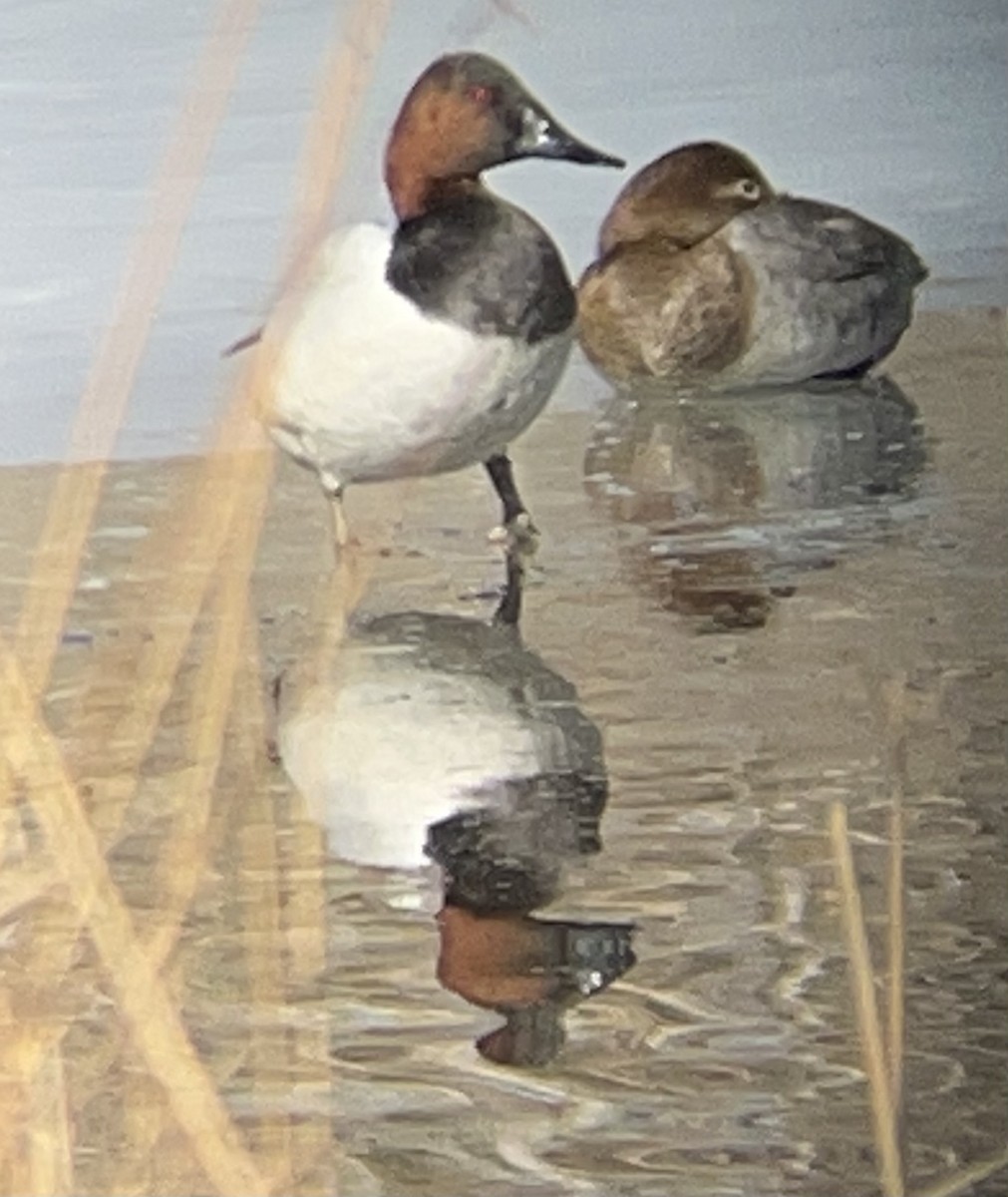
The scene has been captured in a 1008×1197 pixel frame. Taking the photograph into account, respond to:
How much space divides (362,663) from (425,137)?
28cm

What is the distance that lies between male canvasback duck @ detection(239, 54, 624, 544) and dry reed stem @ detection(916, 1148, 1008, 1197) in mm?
539

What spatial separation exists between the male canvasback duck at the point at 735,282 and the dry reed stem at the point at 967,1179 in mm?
629

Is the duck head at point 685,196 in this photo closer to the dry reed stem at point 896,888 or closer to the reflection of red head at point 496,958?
the dry reed stem at point 896,888

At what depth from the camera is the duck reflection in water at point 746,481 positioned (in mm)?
1385

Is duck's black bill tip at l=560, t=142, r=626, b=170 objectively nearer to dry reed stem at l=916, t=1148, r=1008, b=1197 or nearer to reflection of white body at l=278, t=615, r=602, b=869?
reflection of white body at l=278, t=615, r=602, b=869

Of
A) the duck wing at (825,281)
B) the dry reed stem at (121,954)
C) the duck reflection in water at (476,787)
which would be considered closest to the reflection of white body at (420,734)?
the duck reflection in water at (476,787)

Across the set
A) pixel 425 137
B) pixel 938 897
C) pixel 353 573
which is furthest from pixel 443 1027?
pixel 425 137

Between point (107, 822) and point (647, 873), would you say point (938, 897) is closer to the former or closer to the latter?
point (647, 873)

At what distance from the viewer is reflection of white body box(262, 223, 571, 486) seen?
1375mm

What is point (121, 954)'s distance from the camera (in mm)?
1090

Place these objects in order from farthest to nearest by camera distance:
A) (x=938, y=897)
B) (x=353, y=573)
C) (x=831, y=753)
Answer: (x=353, y=573) → (x=831, y=753) → (x=938, y=897)

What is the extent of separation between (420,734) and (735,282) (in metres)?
0.44

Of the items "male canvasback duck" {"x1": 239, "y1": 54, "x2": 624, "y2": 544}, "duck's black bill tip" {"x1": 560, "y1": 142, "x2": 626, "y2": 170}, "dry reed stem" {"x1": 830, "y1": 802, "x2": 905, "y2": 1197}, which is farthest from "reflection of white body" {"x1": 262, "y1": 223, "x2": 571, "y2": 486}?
"dry reed stem" {"x1": 830, "y1": 802, "x2": 905, "y2": 1197}

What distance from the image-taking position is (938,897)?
1124 mm
